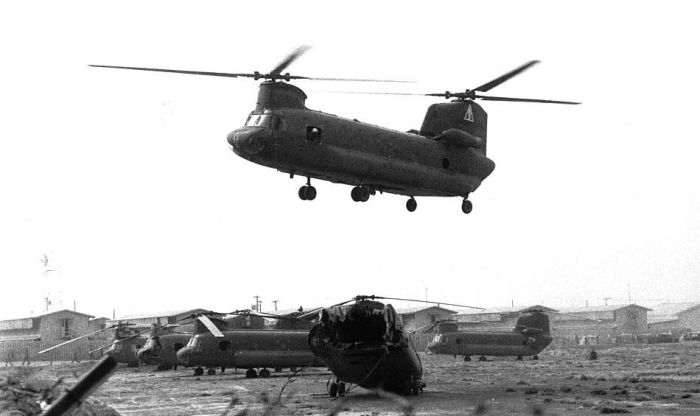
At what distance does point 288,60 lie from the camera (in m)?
25.4

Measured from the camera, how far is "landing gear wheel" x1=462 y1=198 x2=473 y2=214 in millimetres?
32312

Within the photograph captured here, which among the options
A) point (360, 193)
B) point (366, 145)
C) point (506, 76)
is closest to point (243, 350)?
point (360, 193)

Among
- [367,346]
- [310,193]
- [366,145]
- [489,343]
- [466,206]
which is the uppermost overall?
[366,145]

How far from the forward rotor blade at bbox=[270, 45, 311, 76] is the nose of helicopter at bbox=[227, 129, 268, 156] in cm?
219

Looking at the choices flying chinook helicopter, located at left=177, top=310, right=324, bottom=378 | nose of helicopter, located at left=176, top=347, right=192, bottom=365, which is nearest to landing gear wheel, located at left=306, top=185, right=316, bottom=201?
flying chinook helicopter, located at left=177, top=310, right=324, bottom=378

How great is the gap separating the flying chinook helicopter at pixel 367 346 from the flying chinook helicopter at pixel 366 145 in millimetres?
6290

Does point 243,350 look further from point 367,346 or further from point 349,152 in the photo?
point 367,346

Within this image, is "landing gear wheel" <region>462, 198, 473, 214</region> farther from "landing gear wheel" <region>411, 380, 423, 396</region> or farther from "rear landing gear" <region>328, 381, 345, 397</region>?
"rear landing gear" <region>328, 381, 345, 397</region>

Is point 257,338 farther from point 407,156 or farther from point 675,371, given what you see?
point 675,371

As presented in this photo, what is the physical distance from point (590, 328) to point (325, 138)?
3060 inches

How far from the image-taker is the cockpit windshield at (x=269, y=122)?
25312 millimetres

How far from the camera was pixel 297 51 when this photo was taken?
24.8 meters

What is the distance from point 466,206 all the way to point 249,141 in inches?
439

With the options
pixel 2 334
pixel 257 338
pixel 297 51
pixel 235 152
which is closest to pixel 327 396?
pixel 235 152
